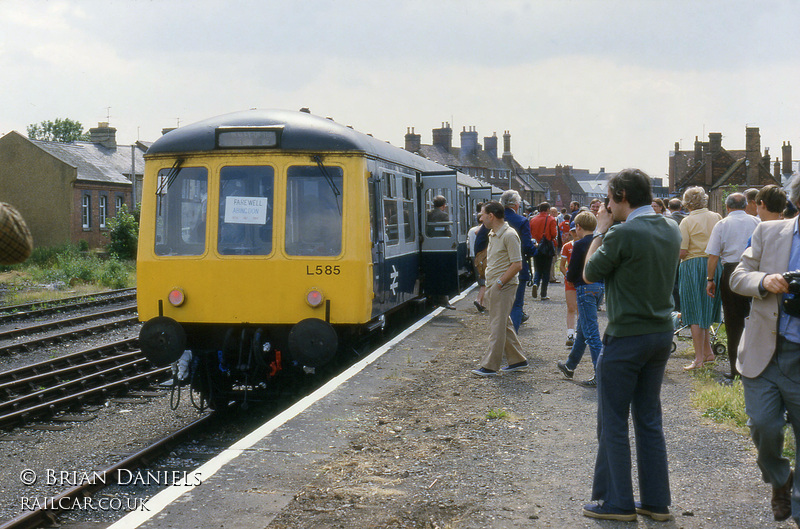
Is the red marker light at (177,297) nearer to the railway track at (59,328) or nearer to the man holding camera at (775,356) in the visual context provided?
the man holding camera at (775,356)

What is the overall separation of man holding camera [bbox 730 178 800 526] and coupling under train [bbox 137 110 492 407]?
188 inches

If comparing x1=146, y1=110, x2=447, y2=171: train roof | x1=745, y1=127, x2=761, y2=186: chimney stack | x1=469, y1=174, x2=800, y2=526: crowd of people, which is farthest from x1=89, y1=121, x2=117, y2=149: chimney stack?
x1=469, y1=174, x2=800, y2=526: crowd of people

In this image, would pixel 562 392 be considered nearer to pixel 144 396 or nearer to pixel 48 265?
pixel 144 396

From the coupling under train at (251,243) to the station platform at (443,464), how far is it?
930 millimetres

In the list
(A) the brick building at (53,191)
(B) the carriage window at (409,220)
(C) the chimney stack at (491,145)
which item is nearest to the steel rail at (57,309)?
(B) the carriage window at (409,220)

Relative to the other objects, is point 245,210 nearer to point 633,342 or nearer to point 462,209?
point 633,342

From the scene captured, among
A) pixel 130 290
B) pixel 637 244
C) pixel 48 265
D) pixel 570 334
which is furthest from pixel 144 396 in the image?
pixel 48 265

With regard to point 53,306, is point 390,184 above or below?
above

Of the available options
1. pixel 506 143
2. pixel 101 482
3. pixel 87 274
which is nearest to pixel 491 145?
pixel 506 143

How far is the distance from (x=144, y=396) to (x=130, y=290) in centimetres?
1653

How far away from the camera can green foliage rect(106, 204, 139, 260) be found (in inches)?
1523

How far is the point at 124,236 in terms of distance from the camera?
38906mm

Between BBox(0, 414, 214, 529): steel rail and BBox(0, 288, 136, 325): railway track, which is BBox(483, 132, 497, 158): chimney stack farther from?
BBox(0, 414, 214, 529): steel rail

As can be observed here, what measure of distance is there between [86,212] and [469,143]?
5644 cm
